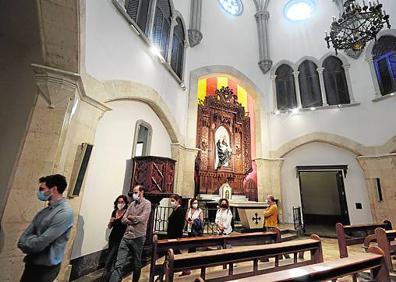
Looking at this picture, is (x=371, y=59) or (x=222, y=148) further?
(x=222, y=148)

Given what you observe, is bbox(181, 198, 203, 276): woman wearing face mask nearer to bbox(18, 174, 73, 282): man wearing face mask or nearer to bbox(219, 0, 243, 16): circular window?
bbox(18, 174, 73, 282): man wearing face mask

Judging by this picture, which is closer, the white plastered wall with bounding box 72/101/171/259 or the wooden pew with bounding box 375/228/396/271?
the wooden pew with bounding box 375/228/396/271

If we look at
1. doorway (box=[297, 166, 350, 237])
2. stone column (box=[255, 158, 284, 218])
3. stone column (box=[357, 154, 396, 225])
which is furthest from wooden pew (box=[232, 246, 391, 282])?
doorway (box=[297, 166, 350, 237])

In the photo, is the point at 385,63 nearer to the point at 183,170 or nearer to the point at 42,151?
the point at 183,170

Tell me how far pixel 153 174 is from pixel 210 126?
5.87 metres

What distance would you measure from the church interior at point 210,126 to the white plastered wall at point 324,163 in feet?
0.16

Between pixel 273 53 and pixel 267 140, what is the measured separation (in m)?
4.90

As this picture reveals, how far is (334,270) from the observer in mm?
1971

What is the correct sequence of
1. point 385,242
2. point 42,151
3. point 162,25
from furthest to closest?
point 162,25 → point 385,242 → point 42,151

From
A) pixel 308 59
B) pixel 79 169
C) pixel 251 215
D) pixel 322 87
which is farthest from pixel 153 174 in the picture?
pixel 308 59

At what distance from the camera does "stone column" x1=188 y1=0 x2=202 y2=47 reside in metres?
8.98

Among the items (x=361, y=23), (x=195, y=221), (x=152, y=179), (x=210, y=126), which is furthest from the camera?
(x=210, y=126)

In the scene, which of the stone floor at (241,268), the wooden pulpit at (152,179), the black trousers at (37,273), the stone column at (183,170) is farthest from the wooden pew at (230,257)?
the stone column at (183,170)

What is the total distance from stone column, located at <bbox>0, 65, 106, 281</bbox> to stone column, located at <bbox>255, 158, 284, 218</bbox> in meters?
8.03
